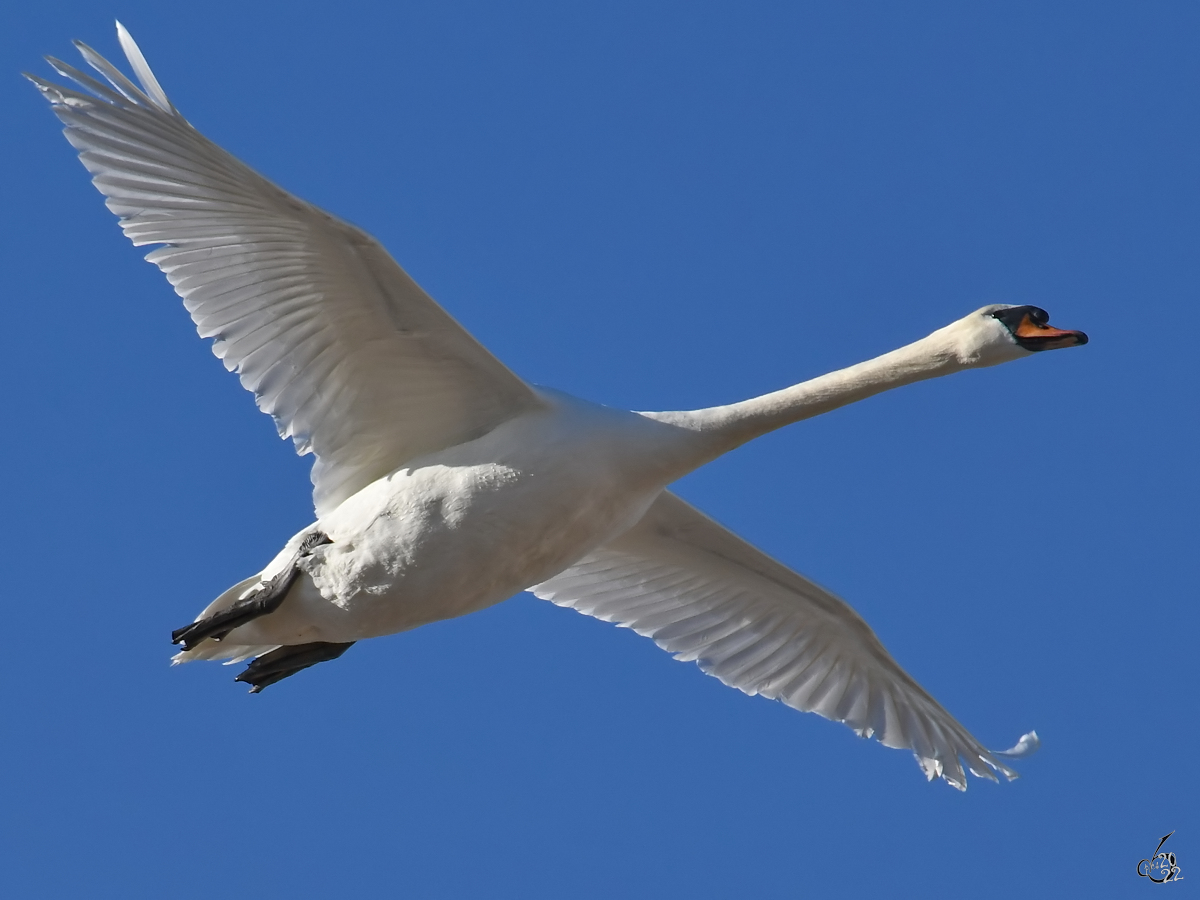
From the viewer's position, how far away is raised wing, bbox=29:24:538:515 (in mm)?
12812

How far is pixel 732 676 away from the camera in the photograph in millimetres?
16031

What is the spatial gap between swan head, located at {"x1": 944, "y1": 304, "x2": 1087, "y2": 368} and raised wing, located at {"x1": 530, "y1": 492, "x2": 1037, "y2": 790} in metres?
2.76

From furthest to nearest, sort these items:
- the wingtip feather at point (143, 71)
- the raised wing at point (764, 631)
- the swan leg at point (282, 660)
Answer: the raised wing at point (764, 631) < the swan leg at point (282, 660) < the wingtip feather at point (143, 71)

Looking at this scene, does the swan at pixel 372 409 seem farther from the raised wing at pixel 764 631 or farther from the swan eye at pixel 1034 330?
the raised wing at pixel 764 631

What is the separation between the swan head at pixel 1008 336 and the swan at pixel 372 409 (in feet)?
0.04

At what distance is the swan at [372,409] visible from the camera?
12.9m

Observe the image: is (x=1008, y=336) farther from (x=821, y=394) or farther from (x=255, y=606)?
(x=255, y=606)

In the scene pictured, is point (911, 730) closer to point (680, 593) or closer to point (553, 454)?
point (680, 593)

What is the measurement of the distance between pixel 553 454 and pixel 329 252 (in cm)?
200

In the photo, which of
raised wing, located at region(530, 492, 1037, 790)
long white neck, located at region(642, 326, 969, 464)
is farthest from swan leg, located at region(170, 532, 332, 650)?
raised wing, located at region(530, 492, 1037, 790)

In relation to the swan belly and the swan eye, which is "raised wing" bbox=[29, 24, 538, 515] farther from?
the swan eye

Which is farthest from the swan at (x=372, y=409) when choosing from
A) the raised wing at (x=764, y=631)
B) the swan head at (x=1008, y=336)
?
the raised wing at (x=764, y=631)

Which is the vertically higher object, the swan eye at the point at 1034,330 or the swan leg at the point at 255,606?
the swan eye at the point at 1034,330

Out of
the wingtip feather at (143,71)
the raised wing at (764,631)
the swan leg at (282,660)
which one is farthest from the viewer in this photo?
the raised wing at (764,631)
